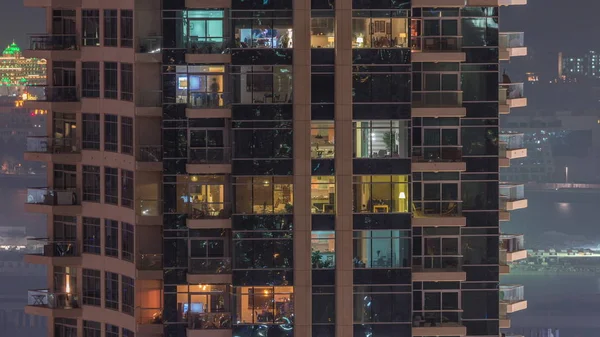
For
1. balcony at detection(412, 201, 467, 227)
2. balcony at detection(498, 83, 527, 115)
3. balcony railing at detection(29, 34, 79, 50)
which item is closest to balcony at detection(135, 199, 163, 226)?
balcony railing at detection(29, 34, 79, 50)

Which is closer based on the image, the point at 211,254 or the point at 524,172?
the point at 211,254

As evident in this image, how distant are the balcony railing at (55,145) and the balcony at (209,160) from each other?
1612mm

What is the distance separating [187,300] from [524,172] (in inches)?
1525

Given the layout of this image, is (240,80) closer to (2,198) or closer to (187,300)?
(187,300)

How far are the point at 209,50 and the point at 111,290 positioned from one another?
2512 mm

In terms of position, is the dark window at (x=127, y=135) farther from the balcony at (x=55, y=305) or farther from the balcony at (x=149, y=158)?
the balcony at (x=55, y=305)

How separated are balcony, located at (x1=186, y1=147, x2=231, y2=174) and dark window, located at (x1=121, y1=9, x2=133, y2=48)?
3.78 ft

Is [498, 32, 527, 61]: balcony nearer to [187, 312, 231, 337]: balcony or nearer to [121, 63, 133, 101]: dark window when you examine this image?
[121, 63, 133, 101]: dark window

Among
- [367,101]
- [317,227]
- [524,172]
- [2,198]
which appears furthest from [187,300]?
[524,172]

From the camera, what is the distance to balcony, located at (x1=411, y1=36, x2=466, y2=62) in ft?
43.4

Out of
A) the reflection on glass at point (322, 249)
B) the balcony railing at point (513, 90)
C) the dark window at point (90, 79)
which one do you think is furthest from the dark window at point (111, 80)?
the balcony railing at point (513, 90)

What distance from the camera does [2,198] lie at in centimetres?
4722

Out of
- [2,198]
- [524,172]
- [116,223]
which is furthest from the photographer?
[524,172]

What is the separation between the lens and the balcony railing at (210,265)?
13164 mm
